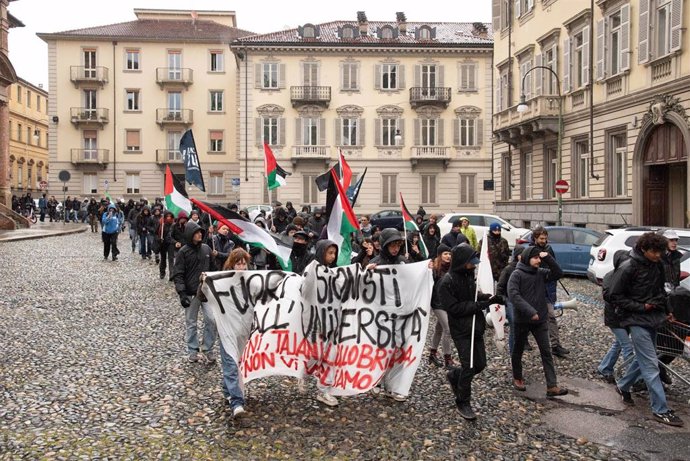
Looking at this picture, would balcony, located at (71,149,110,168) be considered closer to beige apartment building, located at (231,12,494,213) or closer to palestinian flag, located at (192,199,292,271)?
beige apartment building, located at (231,12,494,213)

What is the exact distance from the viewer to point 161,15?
60.3 meters

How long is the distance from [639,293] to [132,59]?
2162 inches

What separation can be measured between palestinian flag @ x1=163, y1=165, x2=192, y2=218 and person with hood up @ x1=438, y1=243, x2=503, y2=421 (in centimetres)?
687

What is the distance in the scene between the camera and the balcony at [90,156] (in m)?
55.0

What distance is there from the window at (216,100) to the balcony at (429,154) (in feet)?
54.5

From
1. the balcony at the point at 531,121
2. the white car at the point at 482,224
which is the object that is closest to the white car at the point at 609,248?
the white car at the point at 482,224

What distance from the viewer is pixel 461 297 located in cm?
678

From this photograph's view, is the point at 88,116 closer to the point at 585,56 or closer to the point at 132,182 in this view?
the point at 132,182

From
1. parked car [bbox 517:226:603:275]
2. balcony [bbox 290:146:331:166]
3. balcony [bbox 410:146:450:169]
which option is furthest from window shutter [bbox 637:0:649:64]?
balcony [bbox 290:146:331:166]

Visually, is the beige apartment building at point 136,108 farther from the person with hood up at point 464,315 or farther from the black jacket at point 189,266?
the person with hood up at point 464,315

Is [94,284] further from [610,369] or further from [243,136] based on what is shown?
[243,136]

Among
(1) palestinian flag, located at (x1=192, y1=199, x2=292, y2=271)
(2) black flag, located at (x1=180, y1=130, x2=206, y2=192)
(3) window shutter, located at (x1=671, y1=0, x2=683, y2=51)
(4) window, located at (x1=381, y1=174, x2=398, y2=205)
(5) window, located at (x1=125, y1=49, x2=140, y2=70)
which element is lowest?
(1) palestinian flag, located at (x1=192, y1=199, x2=292, y2=271)

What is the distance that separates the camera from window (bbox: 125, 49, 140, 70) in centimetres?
5588

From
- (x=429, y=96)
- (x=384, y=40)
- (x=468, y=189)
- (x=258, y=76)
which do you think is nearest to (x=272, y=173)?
(x=258, y=76)
